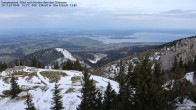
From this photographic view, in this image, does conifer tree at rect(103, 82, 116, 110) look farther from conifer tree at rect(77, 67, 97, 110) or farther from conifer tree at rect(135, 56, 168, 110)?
conifer tree at rect(135, 56, 168, 110)

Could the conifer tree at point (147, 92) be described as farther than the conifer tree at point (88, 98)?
No

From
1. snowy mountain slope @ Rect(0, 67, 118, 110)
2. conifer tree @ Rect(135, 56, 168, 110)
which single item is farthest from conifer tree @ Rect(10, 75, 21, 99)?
conifer tree @ Rect(135, 56, 168, 110)

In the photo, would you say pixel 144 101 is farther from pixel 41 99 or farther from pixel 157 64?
pixel 41 99

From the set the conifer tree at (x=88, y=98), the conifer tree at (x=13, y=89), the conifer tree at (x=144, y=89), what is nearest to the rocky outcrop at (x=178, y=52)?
the conifer tree at (x=13, y=89)

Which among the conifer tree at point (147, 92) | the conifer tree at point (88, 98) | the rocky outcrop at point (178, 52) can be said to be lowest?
the rocky outcrop at point (178, 52)

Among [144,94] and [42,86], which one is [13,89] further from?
[144,94]

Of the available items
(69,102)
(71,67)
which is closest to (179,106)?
(69,102)

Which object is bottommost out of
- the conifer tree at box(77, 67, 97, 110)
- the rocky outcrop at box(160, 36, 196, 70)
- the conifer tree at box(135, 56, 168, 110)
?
the rocky outcrop at box(160, 36, 196, 70)

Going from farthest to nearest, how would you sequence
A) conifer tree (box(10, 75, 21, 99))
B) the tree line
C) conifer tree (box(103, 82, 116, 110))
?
conifer tree (box(10, 75, 21, 99)) → conifer tree (box(103, 82, 116, 110)) → the tree line

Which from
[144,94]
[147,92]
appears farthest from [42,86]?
[147,92]

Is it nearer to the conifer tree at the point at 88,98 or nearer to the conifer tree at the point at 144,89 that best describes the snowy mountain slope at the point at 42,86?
the conifer tree at the point at 88,98
